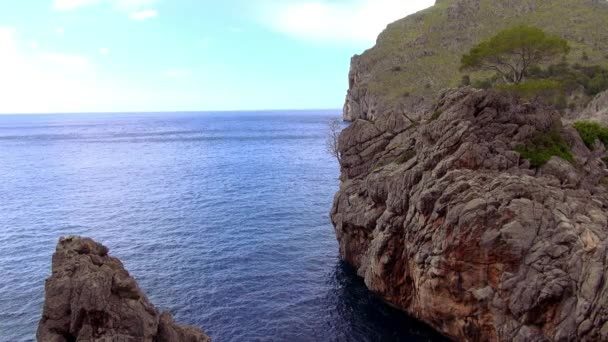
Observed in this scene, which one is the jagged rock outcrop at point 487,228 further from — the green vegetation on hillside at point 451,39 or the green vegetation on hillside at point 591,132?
the green vegetation on hillside at point 451,39

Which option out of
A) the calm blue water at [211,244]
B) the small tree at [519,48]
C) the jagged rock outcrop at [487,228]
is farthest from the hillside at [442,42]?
the jagged rock outcrop at [487,228]

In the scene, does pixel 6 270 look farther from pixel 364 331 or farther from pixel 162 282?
pixel 364 331

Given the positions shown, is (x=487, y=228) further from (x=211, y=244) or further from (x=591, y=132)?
(x=211, y=244)

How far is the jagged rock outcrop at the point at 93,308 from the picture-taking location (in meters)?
23.2

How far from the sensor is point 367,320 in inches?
1526

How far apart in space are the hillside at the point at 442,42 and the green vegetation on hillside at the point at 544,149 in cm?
9413

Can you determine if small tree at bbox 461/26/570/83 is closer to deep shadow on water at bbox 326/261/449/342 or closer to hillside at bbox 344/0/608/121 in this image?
deep shadow on water at bbox 326/261/449/342

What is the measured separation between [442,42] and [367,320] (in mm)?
149993

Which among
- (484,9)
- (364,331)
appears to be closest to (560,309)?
(364,331)

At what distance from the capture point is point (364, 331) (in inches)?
1454

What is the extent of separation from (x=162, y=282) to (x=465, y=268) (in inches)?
1103

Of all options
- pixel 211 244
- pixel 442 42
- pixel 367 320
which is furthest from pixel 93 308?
pixel 442 42

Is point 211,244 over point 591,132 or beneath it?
beneath

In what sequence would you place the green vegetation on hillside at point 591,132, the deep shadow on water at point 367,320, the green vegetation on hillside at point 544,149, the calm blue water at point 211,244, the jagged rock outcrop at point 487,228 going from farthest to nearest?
the green vegetation on hillside at point 591,132 < the calm blue water at point 211,244 < the green vegetation on hillside at point 544,149 < the deep shadow on water at point 367,320 < the jagged rock outcrop at point 487,228
